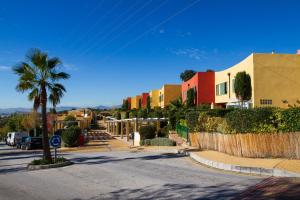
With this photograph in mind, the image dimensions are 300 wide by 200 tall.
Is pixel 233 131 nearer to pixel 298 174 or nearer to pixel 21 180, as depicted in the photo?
pixel 298 174

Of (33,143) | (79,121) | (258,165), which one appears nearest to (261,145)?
(258,165)

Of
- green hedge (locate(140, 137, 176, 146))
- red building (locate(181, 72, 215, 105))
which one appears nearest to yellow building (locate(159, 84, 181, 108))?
red building (locate(181, 72, 215, 105))

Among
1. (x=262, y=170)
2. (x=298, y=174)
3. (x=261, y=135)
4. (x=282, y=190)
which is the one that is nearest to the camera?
(x=282, y=190)

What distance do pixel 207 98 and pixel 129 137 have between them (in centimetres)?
1119

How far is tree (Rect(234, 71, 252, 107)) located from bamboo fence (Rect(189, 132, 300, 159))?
15863 millimetres

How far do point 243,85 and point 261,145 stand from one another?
19336 mm

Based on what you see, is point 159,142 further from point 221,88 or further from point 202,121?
point 221,88

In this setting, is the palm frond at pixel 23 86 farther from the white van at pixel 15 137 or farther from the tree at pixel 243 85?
the white van at pixel 15 137

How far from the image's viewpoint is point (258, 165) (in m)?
14.2

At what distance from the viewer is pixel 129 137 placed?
43.5 m

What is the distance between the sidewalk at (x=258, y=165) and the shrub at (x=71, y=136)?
22.1 m

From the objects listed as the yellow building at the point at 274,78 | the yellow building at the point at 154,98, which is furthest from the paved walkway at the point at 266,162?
the yellow building at the point at 154,98

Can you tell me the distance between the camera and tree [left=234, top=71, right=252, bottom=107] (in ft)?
114

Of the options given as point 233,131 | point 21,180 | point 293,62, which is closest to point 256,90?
point 293,62
